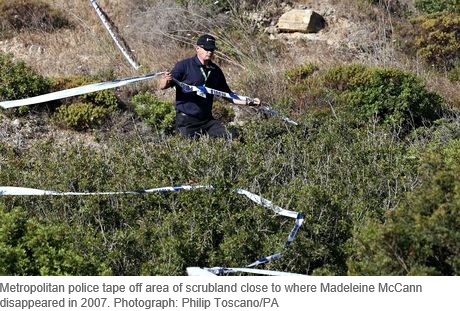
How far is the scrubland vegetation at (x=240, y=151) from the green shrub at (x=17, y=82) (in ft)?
0.08

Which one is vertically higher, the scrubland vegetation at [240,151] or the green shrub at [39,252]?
the green shrub at [39,252]

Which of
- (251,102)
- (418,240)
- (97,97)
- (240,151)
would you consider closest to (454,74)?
(251,102)

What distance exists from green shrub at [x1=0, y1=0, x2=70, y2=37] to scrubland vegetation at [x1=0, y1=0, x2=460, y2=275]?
0.03 metres

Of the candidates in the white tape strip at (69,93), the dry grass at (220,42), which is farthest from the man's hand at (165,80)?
the dry grass at (220,42)

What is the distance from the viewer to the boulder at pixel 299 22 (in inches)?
557

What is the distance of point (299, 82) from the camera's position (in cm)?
1126

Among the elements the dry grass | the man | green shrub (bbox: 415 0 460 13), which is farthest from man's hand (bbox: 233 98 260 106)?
green shrub (bbox: 415 0 460 13)

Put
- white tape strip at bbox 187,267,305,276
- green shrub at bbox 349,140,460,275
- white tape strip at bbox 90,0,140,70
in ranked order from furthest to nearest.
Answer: white tape strip at bbox 90,0,140,70, white tape strip at bbox 187,267,305,276, green shrub at bbox 349,140,460,275

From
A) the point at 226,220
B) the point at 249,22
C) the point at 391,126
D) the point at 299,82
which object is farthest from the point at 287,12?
the point at 226,220

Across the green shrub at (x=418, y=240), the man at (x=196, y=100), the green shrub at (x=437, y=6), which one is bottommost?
the green shrub at (x=437, y=6)

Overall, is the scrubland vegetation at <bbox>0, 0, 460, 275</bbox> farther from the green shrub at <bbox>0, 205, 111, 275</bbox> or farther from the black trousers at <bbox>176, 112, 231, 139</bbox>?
the black trousers at <bbox>176, 112, 231, 139</bbox>

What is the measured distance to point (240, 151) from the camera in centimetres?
879

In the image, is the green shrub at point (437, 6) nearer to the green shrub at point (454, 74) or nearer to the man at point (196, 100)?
the green shrub at point (454, 74)

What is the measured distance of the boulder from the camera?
46.4ft
